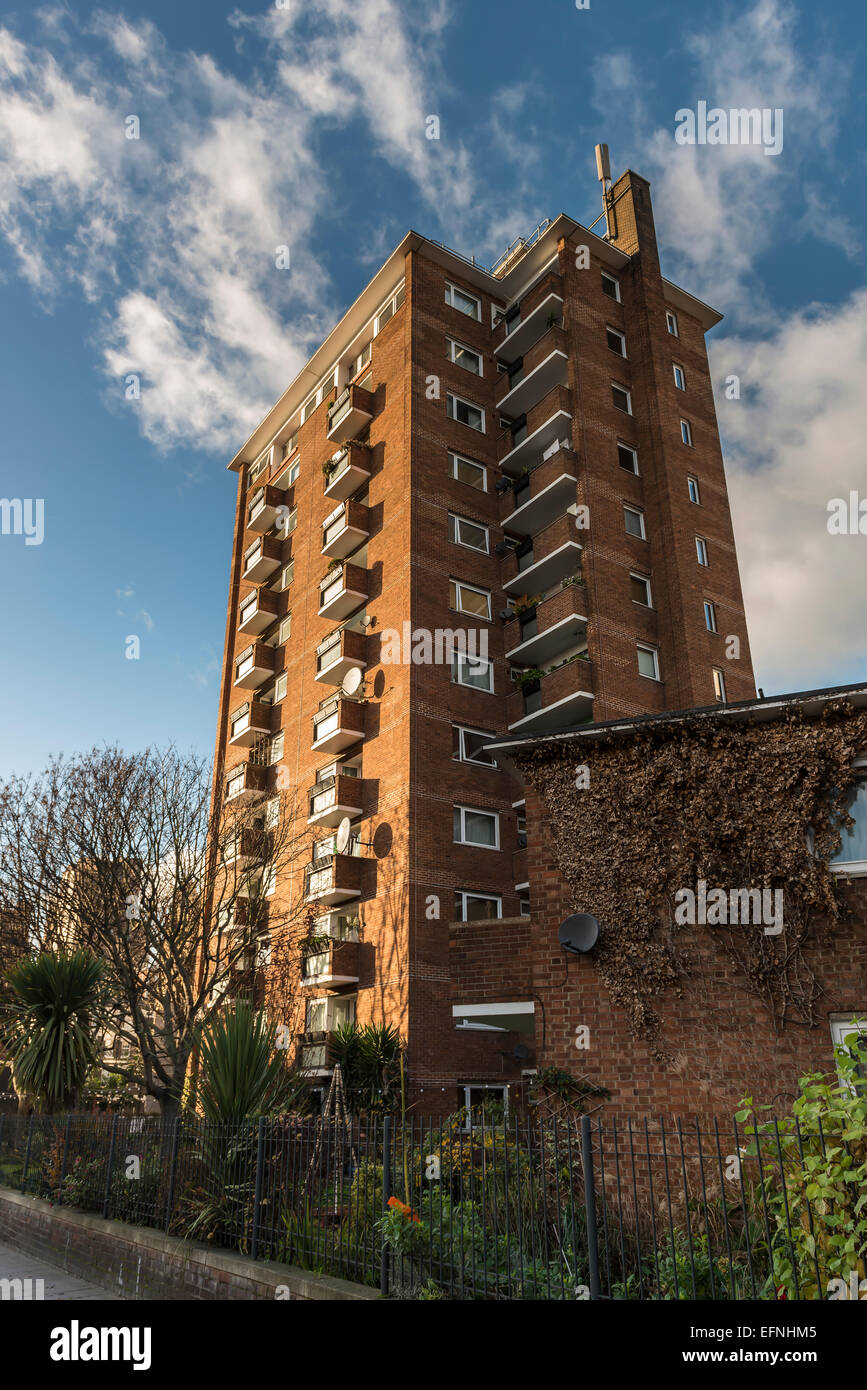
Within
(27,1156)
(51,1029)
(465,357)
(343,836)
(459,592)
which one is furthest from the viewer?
(465,357)

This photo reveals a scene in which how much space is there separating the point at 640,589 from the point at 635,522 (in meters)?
2.43

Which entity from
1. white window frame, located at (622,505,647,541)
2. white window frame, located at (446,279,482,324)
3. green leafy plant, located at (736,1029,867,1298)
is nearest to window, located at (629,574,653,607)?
white window frame, located at (622,505,647,541)

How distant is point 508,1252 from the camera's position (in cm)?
693

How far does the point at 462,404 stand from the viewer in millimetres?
31078

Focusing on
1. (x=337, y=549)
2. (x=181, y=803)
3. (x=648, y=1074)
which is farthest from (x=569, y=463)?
(x=648, y=1074)

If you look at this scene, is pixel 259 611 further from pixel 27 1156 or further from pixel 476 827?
pixel 27 1156

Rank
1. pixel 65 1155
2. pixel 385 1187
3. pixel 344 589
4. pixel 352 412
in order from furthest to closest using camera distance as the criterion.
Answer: pixel 352 412 → pixel 344 589 → pixel 65 1155 → pixel 385 1187

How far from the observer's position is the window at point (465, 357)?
3156 centimetres

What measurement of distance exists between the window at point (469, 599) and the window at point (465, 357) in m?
8.27

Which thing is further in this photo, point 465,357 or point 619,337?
point 619,337

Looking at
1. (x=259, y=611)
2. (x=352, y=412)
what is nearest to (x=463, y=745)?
(x=352, y=412)

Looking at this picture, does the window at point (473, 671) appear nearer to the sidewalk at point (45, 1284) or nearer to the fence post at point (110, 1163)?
the fence post at point (110, 1163)
